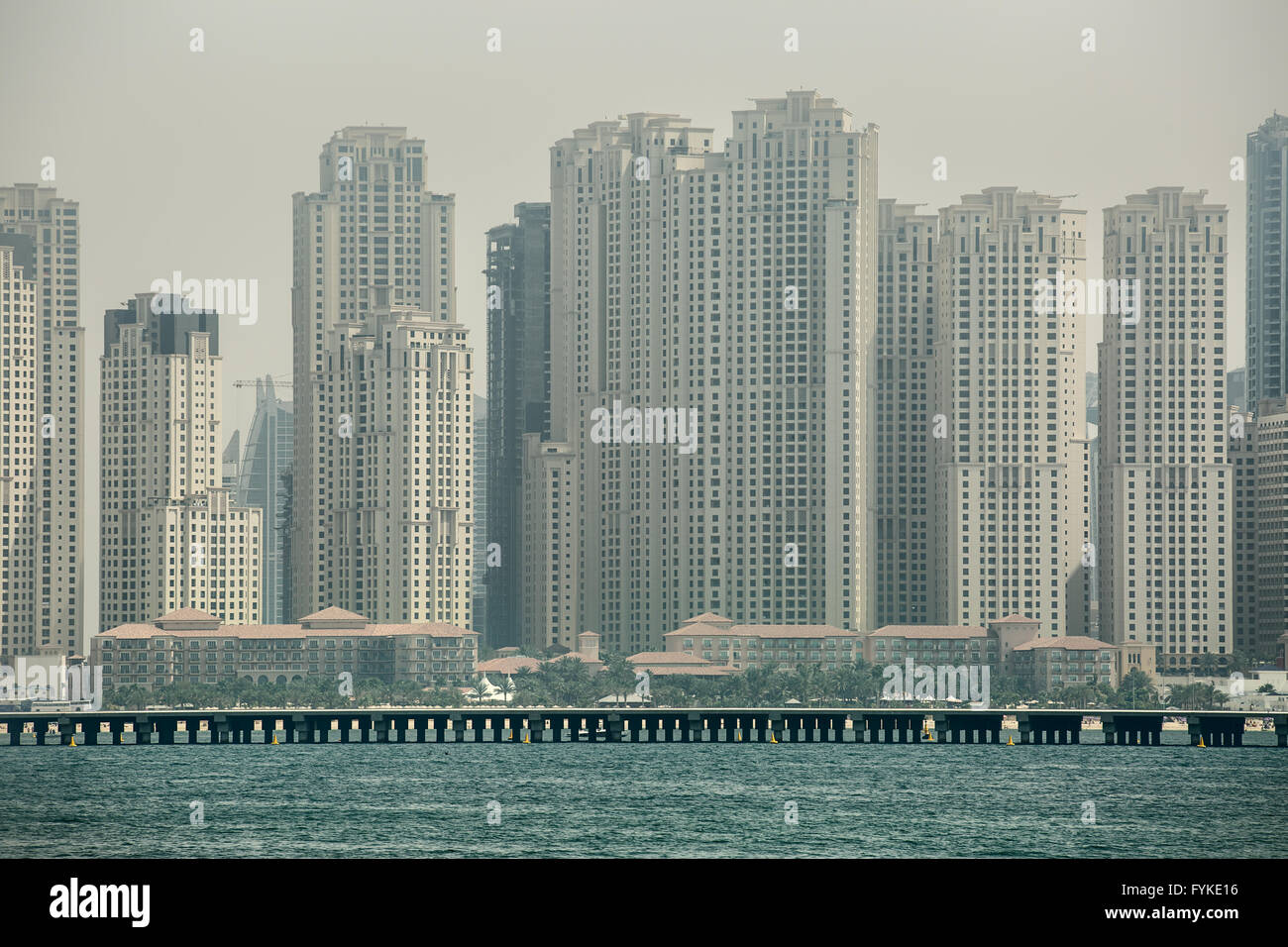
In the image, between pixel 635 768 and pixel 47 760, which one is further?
pixel 47 760

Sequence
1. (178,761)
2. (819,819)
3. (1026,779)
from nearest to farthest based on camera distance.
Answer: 1. (819,819)
2. (1026,779)
3. (178,761)

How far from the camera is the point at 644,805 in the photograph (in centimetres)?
12294

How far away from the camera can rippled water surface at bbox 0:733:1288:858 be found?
94500 millimetres

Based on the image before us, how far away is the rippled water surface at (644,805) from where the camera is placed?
94.5 meters

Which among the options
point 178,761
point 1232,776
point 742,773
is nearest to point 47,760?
point 178,761

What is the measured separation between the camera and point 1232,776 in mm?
163125
